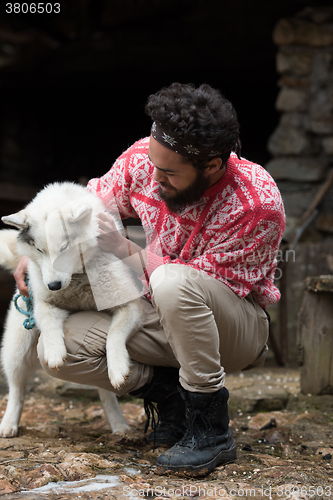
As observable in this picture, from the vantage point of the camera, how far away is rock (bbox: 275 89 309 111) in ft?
14.5

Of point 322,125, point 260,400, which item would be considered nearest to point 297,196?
point 322,125

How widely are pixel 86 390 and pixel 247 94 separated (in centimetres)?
423

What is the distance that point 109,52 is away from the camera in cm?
553

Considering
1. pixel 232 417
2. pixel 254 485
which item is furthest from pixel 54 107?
pixel 254 485

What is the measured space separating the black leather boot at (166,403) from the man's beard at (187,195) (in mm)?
734

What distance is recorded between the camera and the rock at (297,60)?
4.39 metres

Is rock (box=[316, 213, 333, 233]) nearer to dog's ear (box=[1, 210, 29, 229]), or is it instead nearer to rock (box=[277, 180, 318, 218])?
rock (box=[277, 180, 318, 218])

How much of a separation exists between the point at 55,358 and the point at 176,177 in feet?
2.81

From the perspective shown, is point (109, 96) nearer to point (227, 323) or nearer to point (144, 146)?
point (144, 146)

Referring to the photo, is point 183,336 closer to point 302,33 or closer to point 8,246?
point 8,246

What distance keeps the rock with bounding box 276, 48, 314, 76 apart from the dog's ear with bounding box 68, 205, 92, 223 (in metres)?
3.15

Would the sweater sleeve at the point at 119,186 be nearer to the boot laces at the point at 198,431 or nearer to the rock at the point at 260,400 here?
the boot laces at the point at 198,431

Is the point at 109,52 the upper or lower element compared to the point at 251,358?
upper

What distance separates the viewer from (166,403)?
219 cm
